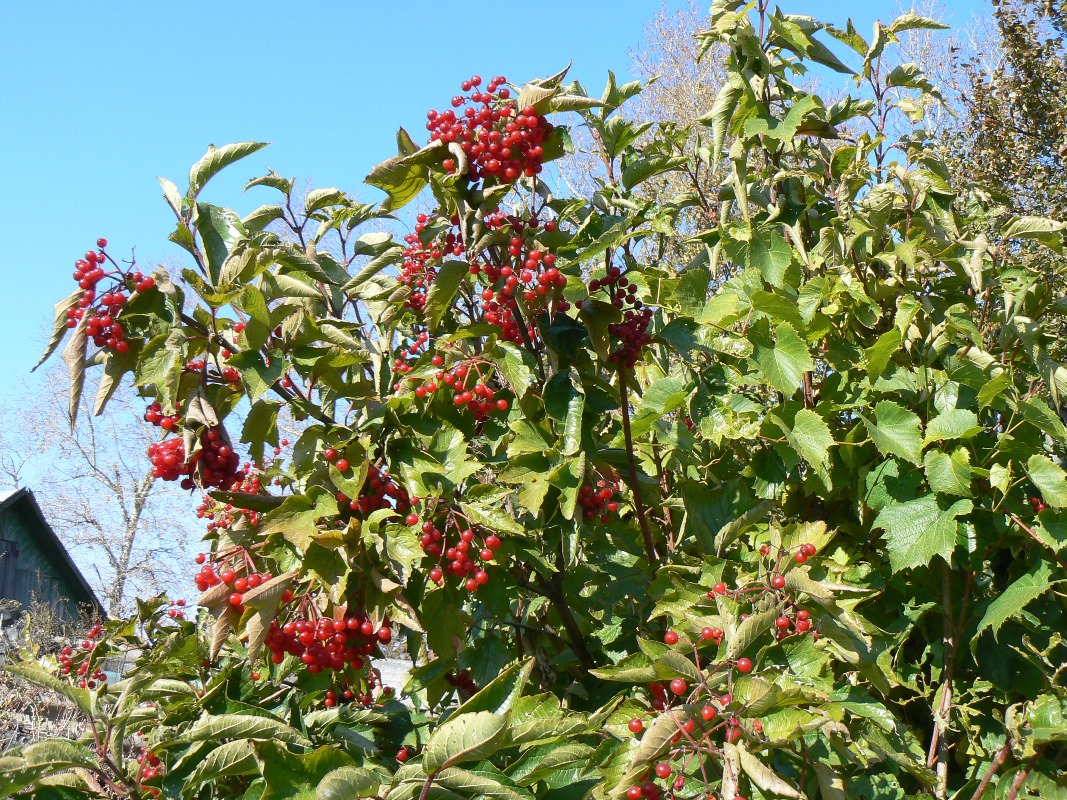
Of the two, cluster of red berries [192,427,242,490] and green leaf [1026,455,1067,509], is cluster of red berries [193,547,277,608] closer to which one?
cluster of red berries [192,427,242,490]

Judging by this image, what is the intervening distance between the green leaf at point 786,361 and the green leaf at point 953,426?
1.07 feet

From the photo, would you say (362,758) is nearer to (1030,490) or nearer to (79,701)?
(79,701)

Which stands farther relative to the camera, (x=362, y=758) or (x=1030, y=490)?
(x=1030, y=490)

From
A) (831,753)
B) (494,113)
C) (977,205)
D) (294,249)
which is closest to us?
(831,753)

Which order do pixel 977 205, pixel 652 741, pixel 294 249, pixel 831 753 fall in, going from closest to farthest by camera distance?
pixel 652 741 → pixel 831 753 → pixel 294 249 → pixel 977 205

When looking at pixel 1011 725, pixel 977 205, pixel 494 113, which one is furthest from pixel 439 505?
pixel 977 205

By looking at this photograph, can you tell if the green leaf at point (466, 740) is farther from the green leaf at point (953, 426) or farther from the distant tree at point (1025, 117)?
the distant tree at point (1025, 117)

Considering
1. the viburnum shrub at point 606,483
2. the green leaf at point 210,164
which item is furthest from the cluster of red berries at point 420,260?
the green leaf at point 210,164

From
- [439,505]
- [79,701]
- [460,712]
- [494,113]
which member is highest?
[494,113]

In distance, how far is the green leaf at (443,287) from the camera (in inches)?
79.0

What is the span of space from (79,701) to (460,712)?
0.69 meters

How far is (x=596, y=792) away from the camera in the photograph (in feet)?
5.29

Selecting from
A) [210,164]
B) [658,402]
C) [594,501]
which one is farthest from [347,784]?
[210,164]

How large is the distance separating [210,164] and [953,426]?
6.37ft
